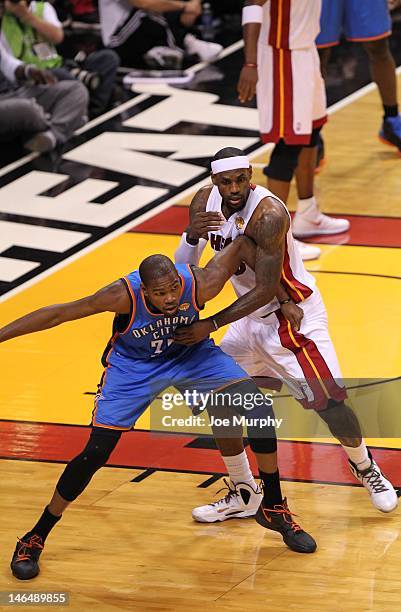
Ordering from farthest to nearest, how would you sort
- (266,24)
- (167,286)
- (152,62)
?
(152,62) < (266,24) < (167,286)

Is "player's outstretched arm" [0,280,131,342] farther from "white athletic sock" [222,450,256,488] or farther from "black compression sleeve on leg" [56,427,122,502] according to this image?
"white athletic sock" [222,450,256,488]

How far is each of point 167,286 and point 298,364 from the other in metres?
0.79

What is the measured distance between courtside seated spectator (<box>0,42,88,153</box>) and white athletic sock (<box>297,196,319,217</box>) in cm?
250

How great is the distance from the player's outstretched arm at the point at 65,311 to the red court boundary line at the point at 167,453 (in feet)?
3.80

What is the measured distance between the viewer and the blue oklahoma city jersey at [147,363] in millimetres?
5461

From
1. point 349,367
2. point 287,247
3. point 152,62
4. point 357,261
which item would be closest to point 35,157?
point 152,62

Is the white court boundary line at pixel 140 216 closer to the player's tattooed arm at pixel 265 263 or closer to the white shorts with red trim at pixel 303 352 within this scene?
the white shorts with red trim at pixel 303 352

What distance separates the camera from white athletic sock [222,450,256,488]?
580cm

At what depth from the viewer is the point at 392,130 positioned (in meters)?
10.2

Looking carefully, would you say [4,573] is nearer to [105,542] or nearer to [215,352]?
[105,542]

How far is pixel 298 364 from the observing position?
5875 millimetres

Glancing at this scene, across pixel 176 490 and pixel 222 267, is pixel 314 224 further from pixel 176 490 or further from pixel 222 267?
pixel 222 267

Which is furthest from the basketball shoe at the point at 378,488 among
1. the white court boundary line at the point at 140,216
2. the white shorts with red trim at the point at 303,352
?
the white court boundary line at the point at 140,216

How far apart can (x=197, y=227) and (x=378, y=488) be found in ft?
4.14
